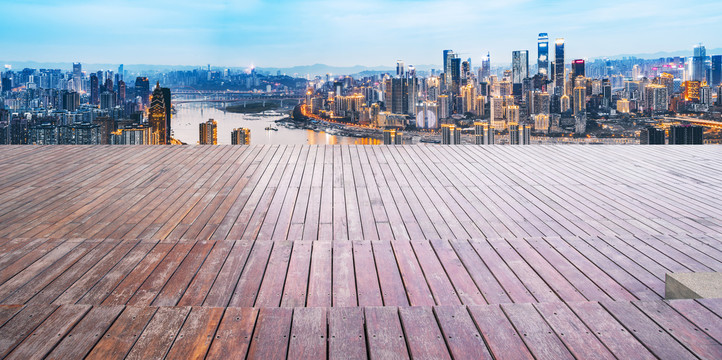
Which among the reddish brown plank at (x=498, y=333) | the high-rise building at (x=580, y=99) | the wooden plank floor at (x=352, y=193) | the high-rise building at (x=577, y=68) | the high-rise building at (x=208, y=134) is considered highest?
the high-rise building at (x=577, y=68)

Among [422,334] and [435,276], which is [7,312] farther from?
[435,276]

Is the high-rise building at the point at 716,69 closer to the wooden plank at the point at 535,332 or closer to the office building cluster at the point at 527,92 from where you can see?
the office building cluster at the point at 527,92

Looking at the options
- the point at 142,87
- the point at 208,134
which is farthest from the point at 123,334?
the point at 142,87

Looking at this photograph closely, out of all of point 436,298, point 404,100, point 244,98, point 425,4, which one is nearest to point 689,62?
point 404,100

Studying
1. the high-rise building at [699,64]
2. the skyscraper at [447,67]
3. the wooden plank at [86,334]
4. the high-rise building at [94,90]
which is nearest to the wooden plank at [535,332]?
the wooden plank at [86,334]

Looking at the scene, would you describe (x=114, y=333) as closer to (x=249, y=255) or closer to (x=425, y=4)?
(x=249, y=255)

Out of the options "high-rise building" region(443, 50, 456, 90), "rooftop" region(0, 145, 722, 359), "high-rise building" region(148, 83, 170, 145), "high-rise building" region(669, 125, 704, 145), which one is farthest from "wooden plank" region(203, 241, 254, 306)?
"high-rise building" region(443, 50, 456, 90)
